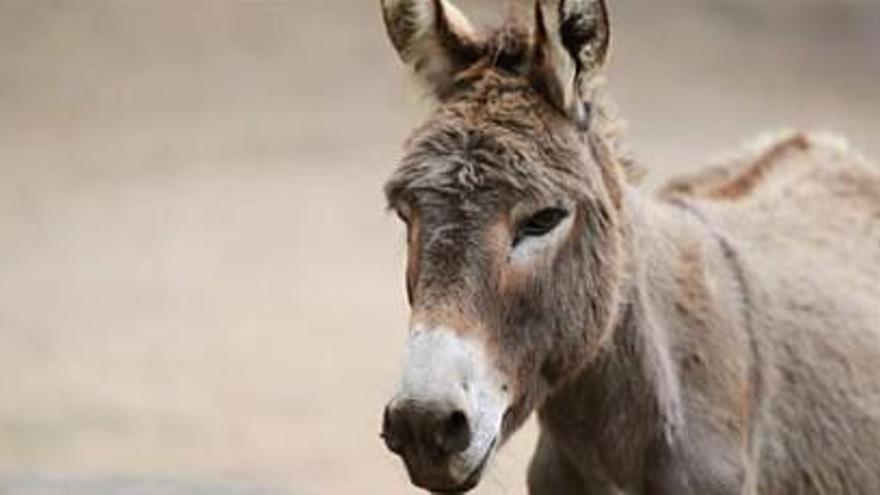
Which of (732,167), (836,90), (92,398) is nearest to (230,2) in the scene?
(836,90)

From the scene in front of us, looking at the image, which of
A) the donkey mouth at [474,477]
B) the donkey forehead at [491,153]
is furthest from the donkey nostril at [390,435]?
the donkey forehead at [491,153]

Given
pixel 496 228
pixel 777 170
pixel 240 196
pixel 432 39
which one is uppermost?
pixel 240 196

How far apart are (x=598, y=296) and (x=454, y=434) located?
61cm

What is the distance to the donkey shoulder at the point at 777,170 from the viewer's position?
20.1ft

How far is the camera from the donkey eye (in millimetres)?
4574

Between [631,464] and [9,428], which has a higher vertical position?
[9,428]

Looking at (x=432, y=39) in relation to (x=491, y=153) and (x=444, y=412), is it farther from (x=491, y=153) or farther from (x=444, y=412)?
(x=444, y=412)

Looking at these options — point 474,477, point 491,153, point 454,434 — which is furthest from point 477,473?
point 491,153

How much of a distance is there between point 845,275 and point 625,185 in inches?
44.1

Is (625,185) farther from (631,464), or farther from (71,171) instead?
(71,171)

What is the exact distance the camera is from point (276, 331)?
12836mm

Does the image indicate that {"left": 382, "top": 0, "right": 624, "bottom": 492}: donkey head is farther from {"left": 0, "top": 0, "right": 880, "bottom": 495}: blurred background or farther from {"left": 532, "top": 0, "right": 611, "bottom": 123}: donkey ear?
{"left": 0, "top": 0, "right": 880, "bottom": 495}: blurred background

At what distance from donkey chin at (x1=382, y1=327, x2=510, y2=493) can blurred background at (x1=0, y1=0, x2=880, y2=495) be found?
3397mm

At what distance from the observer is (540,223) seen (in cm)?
461
